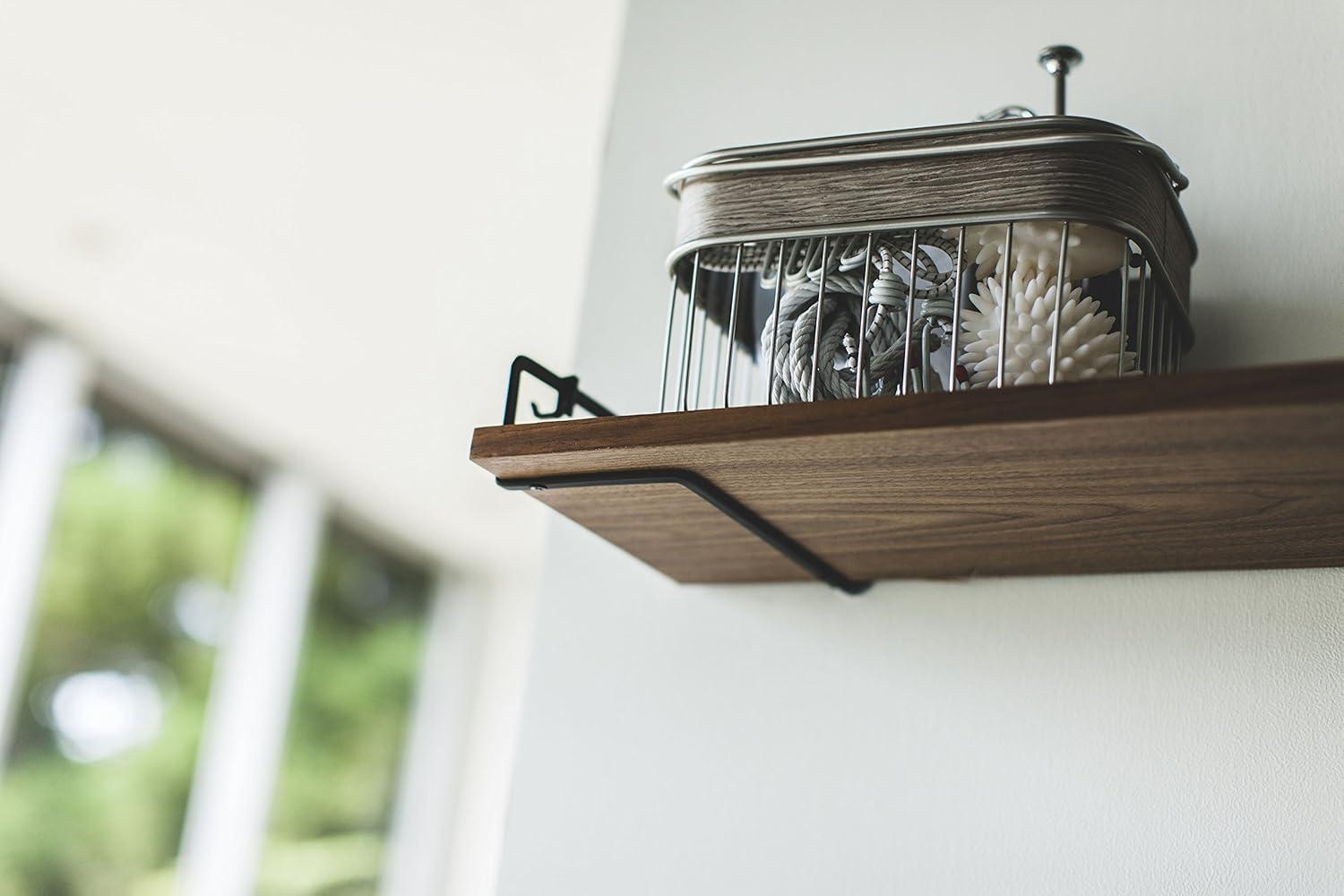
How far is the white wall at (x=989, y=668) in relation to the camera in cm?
70

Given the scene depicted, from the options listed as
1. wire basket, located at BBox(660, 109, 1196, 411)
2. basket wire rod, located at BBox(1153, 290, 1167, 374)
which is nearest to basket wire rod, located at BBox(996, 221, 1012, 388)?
wire basket, located at BBox(660, 109, 1196, 411)

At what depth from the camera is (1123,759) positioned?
72 cm

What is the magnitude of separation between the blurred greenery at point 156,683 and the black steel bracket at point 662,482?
241 cm

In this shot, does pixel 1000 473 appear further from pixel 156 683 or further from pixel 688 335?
pixel 156 683

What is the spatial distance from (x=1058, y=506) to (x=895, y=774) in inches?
9.7

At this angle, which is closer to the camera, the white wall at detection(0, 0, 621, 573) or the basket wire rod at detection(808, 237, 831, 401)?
the basket wire rod at detection(808, 237, 831, 401)

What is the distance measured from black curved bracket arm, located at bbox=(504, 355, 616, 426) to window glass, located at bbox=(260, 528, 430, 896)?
10.3 feet

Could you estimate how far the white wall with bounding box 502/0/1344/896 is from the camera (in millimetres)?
695

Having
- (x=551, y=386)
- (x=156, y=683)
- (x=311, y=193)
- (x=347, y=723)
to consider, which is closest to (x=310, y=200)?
(x=311, y=193)

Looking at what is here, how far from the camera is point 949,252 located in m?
0.64

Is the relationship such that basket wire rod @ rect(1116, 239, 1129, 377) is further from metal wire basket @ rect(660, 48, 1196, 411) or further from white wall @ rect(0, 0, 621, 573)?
white wall @ rect(0, 0, 621, 573)

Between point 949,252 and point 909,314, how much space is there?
6cm

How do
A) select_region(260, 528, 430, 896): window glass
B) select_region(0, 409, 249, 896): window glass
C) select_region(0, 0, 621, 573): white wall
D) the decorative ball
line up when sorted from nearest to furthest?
the decorative ball, select_region(0, 0, 621, 573): white wall, select_region(0, 409, 249, 896): window glass, select_region(260, 528, 430, 896): window glass

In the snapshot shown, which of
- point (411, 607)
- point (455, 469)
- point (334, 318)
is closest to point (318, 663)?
point (411, 607)
